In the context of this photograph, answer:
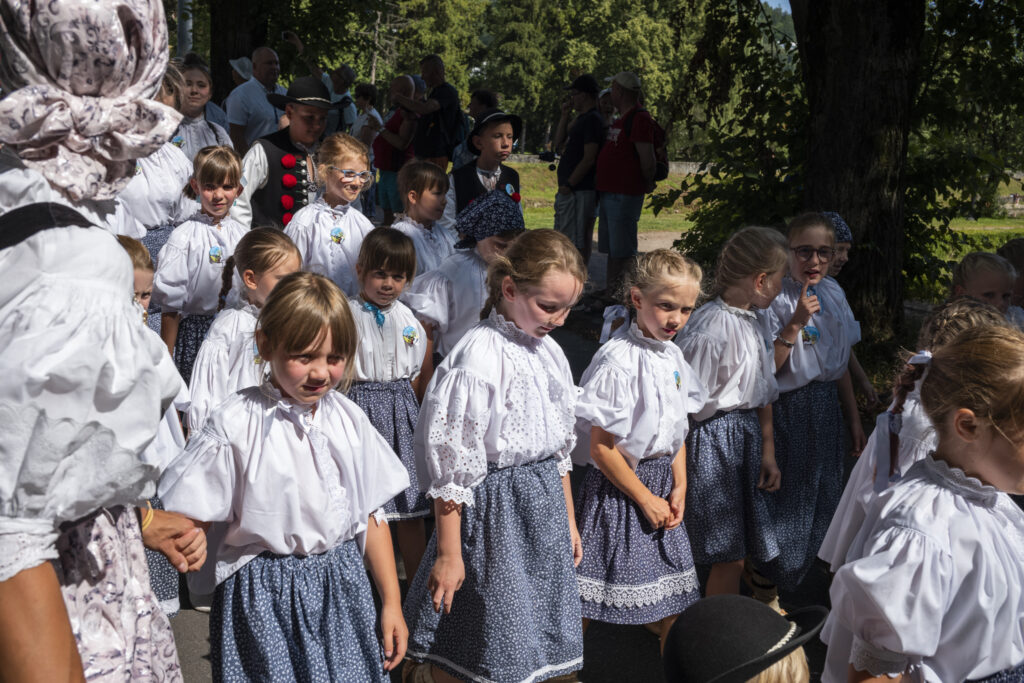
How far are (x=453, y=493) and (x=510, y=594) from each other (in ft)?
1.35

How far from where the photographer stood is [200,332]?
5555 millimetres

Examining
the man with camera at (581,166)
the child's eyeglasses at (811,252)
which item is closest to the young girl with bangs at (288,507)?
the child's eyeglasses at (811,252)

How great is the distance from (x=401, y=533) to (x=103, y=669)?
2.88m

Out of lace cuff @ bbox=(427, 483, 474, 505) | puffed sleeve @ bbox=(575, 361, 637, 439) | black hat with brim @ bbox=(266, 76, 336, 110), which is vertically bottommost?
lace cuff @ bbox=(427, 483, 474, 505)

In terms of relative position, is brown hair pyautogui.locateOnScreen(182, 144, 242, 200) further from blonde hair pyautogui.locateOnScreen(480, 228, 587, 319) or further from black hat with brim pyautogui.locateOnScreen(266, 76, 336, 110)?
blonde hair pyautogui.locateOnScreen(480, 228, 587, 319)

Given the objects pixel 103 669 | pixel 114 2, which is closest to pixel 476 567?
pixel 103 669

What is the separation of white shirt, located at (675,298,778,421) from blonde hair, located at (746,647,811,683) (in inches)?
92.9

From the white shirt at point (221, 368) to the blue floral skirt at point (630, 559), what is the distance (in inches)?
60.1

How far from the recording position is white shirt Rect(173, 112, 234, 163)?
752 centimetres

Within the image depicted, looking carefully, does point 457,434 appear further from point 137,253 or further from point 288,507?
point 137,253

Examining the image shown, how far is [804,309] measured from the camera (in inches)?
177

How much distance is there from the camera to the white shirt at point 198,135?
24.7 feet

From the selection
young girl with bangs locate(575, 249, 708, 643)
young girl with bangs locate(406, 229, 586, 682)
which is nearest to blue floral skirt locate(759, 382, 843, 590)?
young girl with bangs locate(575, 249, 708, 643)

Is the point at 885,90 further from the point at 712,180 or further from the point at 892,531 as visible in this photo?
the point at 892,531
